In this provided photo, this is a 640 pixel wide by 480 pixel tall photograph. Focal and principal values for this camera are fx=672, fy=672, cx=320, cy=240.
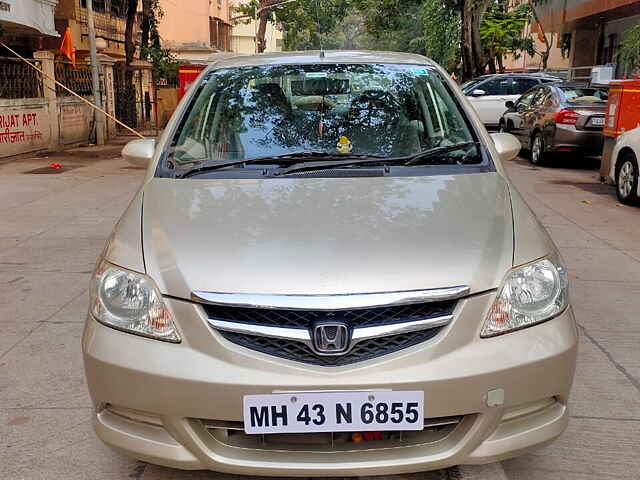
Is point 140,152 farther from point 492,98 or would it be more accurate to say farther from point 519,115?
point 492,98

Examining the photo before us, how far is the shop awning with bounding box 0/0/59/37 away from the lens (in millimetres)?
13195

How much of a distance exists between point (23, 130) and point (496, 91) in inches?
461

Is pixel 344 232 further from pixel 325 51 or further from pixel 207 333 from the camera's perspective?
pixel 325 51

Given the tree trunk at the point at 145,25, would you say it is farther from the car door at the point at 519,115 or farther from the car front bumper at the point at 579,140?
the car front bumper at the point at 579,140

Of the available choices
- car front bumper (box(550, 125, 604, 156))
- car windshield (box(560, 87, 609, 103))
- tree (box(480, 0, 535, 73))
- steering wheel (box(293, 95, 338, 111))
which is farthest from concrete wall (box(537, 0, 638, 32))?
steering wheel (box(293, 95, 338, 111))

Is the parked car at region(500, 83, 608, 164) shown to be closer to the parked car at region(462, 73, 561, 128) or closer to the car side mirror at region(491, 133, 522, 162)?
the parked car at region(462, 73, 561, 128)

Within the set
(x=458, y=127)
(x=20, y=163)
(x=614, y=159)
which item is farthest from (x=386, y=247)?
(x=20, y=163)

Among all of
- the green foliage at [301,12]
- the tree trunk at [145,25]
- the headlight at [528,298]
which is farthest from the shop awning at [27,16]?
the green foliage at [301,12]

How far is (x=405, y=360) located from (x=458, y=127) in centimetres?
172

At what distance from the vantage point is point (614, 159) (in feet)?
28.3

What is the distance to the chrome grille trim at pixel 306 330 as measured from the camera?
7.00 feet

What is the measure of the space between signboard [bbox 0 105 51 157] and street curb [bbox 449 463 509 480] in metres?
12.2

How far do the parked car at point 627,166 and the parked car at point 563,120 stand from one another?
2.88 m

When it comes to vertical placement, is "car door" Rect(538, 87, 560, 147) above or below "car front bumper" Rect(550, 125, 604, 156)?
above
